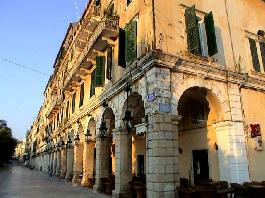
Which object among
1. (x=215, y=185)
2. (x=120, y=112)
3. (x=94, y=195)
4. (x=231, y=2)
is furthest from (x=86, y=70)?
(x=215, y=185)

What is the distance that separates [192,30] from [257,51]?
4646 mm

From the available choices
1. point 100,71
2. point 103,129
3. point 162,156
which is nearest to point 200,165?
point 162,156

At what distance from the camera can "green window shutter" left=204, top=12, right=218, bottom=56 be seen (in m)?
12.0

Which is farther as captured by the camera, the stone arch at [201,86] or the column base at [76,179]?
the column base at [76,179]

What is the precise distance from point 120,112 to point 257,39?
8.01 m

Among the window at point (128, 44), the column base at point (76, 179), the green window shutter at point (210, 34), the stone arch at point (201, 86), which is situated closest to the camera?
the stone arch at point (201, 86)

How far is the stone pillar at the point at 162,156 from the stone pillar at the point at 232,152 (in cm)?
262

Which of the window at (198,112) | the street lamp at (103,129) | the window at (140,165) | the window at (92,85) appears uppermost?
the window at (92,85)

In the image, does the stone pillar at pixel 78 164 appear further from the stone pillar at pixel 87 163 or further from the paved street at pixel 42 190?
the stone pillar at pixel 87 163

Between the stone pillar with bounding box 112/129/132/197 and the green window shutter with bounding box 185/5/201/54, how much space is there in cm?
479

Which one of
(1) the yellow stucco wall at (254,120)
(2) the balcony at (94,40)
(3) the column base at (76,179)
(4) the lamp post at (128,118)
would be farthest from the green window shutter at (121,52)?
(3) the column base at (76,179)

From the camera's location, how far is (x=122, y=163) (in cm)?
1281

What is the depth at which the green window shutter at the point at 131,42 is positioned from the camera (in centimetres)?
1243

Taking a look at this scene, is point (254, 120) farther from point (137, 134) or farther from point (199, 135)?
point (137, 134)
